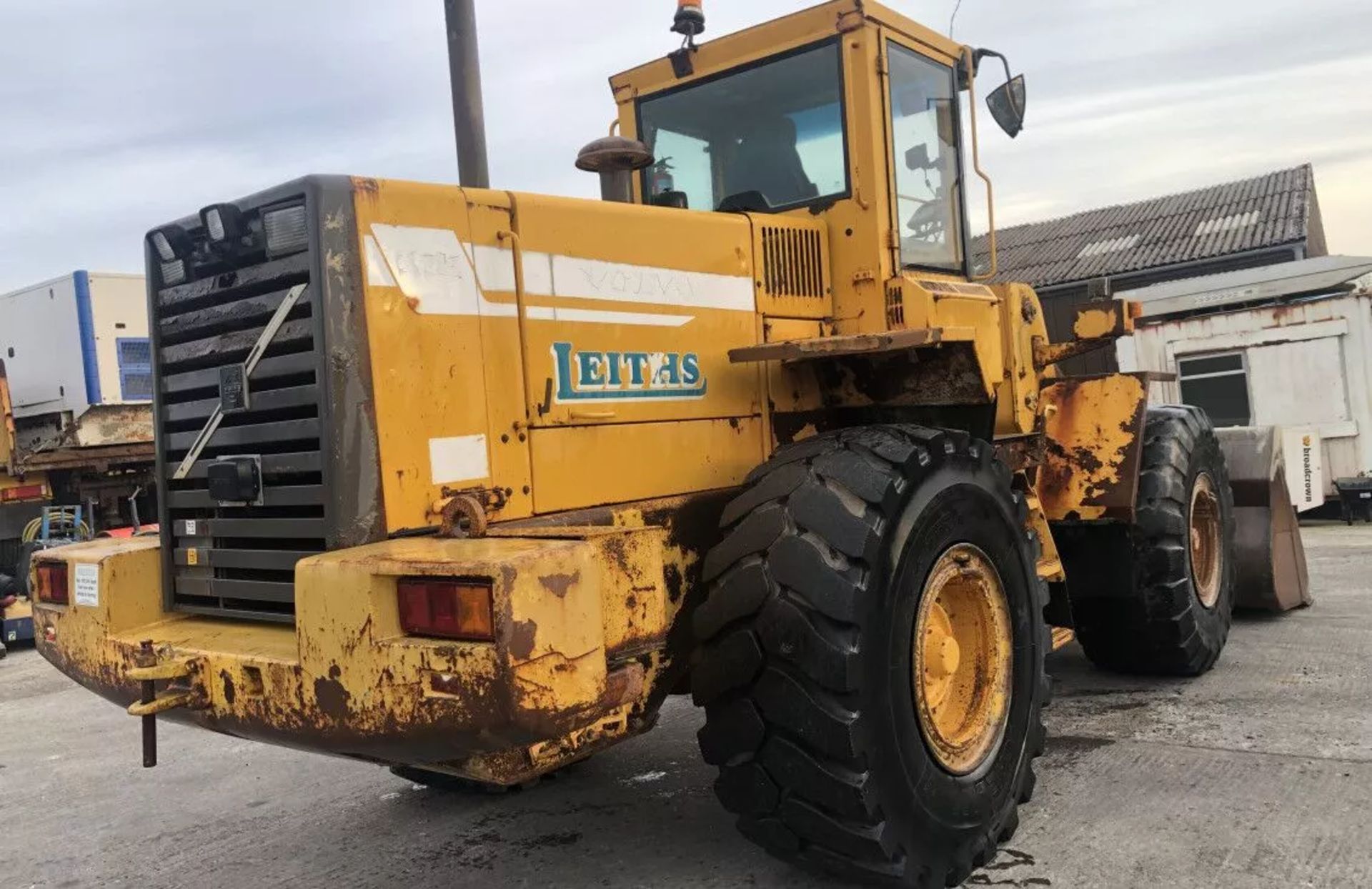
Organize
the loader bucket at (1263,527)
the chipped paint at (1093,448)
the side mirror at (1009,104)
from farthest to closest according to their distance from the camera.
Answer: the loader bucket at (1263,527) < the chipped paint at (1093,448) < the side mirror at (1009,104)

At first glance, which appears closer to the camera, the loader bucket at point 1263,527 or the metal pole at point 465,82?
the loader bucket at point 1263,527

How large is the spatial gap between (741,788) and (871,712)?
1.46 ft

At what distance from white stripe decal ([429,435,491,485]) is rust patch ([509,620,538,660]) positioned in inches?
28.1

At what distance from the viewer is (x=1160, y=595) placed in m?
5.55

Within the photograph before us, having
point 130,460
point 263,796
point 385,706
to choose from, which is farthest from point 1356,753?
point 130,460

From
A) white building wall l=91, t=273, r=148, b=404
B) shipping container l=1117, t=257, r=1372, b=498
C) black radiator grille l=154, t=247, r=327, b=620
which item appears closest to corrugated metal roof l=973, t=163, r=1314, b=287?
shipping container l=1117, t=257, r=1372, b=498

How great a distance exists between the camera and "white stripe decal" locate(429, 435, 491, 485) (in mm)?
3129

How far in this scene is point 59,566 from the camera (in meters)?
3.82

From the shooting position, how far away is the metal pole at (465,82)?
895cm

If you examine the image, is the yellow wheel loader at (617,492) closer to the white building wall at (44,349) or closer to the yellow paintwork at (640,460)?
the yellow paintwork at (640,460)

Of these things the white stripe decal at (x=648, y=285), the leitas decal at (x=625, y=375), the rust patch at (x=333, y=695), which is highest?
the white stripe decal at (x=648, y=285)

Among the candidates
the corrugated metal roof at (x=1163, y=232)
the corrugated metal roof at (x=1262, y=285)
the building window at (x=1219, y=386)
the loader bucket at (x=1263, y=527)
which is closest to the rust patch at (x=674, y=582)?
the loader bucket at (x=1263, y=527)

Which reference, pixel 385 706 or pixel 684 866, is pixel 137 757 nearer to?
pixel 684 866

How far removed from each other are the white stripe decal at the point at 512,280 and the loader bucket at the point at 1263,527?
484cm
